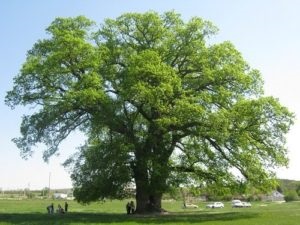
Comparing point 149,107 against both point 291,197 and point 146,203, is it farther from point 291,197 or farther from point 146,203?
point 291,197

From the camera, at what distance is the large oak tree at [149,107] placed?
46.0m

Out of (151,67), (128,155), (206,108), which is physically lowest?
(128,155)

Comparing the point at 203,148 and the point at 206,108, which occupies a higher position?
the point at 206,108

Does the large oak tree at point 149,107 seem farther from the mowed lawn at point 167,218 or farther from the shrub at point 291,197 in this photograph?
the shrub at point 291,197

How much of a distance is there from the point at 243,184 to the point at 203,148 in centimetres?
Result: 502

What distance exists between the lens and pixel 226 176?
48062 millimetres

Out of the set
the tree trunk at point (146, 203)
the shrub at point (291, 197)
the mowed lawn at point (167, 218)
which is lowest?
the mowed lawn at point (167, 218)

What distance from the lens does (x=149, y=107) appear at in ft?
163

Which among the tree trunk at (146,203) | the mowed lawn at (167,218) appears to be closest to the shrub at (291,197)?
the mowed lawn at (167,218)

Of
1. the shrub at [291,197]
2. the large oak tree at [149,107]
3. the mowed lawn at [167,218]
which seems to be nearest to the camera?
the mowed lawn at [167,218]

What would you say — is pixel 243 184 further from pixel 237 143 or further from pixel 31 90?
pixel 31 90

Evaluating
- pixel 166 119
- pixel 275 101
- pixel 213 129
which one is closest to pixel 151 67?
pixel 166 119

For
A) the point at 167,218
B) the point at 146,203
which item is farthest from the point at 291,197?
the point at 167,218

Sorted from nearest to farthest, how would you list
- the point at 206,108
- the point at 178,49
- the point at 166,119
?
the point at 166,119
the point at 206,108
the point at 178,49
